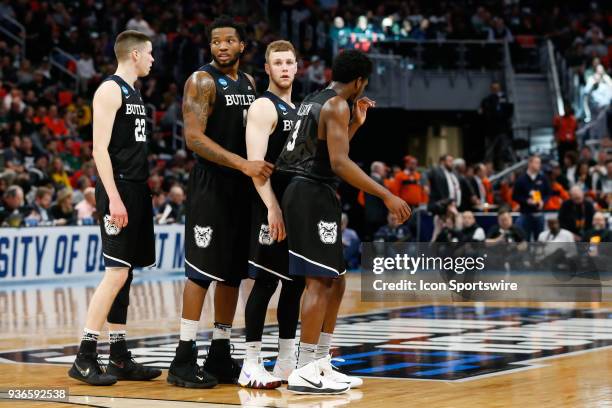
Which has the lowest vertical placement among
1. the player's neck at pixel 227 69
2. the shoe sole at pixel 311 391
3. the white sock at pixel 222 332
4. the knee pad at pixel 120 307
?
the shoe sole at pixel 311 391

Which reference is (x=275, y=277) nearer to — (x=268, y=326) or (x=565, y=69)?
(x=268, y=326)

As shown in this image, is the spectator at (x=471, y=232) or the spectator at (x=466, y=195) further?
the spectator at (x=466, y=195)

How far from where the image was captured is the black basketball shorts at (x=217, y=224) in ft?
29.0

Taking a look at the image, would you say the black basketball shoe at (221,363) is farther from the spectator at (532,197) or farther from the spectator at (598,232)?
the spectator at (532,197)

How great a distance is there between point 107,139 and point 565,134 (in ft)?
64.8

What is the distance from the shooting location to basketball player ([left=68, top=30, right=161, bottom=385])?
29.0ft

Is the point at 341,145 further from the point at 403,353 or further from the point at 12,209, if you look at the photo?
the point at 12,209

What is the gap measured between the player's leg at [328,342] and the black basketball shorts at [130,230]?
4.64 ft

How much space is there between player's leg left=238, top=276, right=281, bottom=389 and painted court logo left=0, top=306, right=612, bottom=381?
974mm

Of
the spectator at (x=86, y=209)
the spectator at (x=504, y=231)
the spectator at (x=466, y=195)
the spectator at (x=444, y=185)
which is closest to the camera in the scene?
the spectator at (x=504, y=231)

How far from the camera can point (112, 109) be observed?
8992mm

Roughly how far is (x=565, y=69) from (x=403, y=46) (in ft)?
13.5

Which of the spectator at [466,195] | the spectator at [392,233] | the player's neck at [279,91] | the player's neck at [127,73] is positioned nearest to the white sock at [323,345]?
the player's neck at [279,91]

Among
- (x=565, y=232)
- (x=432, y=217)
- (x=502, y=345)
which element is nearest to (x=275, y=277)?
(x=502, y=345)
